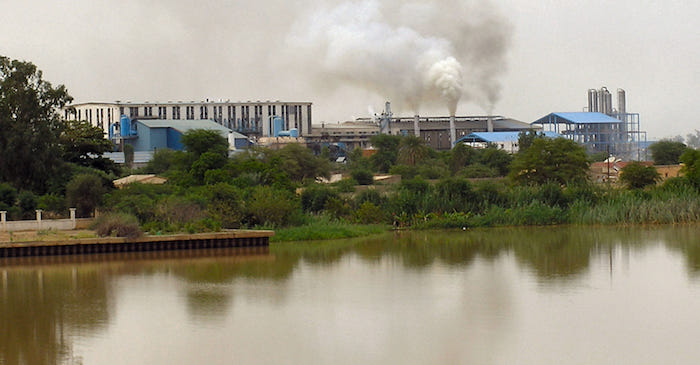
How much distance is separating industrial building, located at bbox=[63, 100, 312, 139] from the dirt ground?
46.1 metres

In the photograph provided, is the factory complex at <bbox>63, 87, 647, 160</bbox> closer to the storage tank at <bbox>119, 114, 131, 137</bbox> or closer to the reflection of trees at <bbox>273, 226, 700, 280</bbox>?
the storage tank at <bbox>119, 114, 131, 137</bbox>

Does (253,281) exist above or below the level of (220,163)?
below

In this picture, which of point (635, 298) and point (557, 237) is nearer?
point (635, 298)

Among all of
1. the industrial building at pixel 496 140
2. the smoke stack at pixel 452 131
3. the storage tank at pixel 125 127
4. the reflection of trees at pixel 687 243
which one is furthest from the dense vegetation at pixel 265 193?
the smoke stack at pixel 452 131

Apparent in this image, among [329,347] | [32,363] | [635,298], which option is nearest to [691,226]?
[635,298]

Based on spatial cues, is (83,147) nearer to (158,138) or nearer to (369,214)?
(369,214)

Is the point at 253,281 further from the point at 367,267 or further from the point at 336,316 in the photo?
the point at 336,316

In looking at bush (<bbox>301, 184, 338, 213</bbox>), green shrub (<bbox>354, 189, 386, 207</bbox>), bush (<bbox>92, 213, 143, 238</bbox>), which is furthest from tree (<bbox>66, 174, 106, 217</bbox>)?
green shrub (<bbox>354, 189, 386, 207</bbox>)

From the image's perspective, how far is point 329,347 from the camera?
13352 millimetres

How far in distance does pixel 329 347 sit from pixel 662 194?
77.2 feet

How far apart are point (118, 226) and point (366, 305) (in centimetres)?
1107

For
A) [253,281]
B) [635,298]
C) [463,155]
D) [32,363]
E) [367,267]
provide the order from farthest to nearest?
[463,155] → [367,267] → [253,281] → [635,298] → [32,363]

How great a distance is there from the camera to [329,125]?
284 ft

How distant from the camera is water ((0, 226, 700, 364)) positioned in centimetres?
1309
